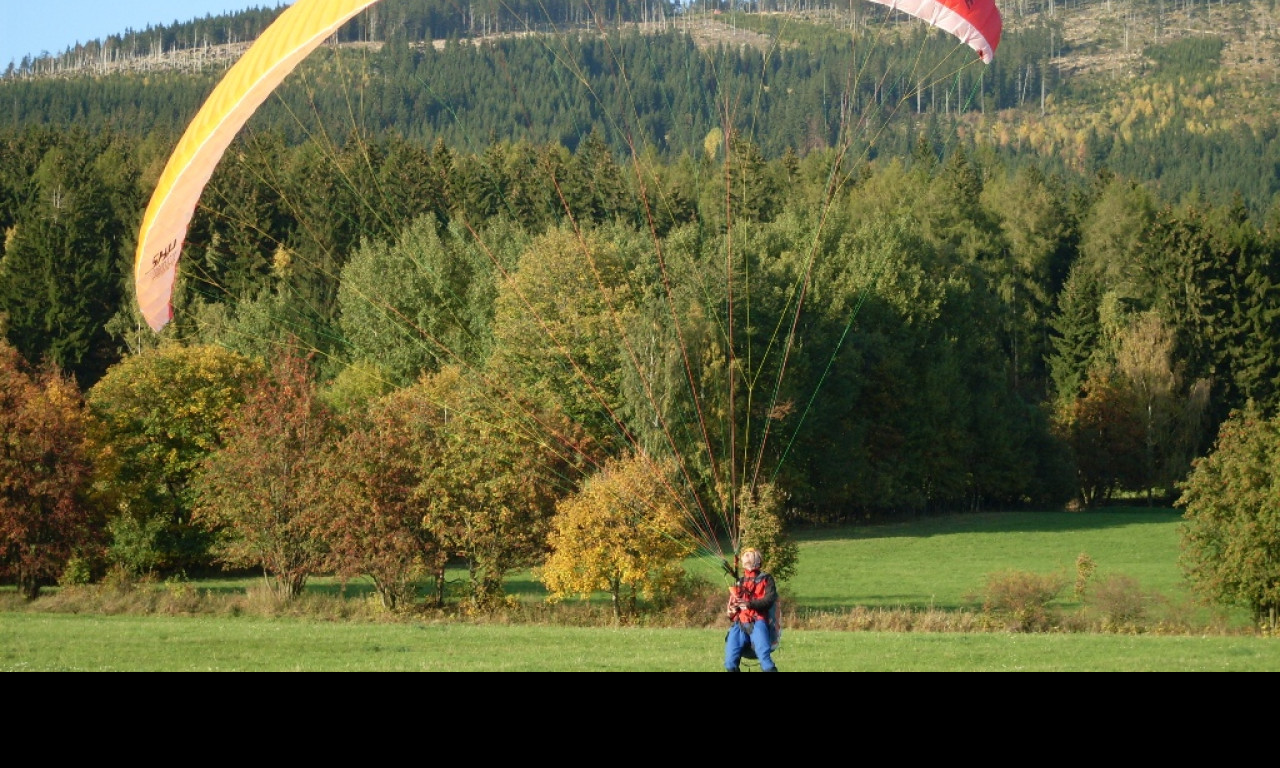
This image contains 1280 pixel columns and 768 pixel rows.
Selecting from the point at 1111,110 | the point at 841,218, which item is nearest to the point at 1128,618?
the point at 841,218

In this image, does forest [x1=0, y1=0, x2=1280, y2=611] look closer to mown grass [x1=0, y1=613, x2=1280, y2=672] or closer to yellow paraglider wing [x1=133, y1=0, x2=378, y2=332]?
mown grass [x1=0, y1=613, x2=1280, y2=672]

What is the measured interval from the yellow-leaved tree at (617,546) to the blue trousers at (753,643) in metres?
13.3

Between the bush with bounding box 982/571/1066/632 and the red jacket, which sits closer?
the red jacket

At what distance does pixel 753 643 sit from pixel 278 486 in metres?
20.6

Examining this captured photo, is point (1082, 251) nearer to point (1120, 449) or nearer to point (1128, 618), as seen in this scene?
point (1120, 449)

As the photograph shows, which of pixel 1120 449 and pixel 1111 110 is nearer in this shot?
pixel 1120 449

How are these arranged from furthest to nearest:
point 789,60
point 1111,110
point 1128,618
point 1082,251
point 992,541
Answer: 1. point 1111,110
2. point 789,60
3. point 1082,251
4. point 992,541
5. point 1128,618

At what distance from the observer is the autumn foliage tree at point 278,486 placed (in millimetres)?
27453

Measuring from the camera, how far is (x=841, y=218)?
5172 cm

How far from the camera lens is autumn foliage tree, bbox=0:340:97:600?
27.3 metres

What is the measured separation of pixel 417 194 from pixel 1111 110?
478 feet

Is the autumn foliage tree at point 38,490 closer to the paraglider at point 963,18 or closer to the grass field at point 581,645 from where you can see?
the grass field at point 581,645

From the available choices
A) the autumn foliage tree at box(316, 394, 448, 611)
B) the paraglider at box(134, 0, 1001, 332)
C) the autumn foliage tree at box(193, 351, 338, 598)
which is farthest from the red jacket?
the autumn foliage tree at box(193, 351, 338, 598)

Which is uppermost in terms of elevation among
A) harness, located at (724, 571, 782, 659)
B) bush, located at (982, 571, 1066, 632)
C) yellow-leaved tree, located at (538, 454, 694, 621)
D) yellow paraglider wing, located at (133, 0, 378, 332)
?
yellow paraglider wing, located at (133, 0, 378, 332)
